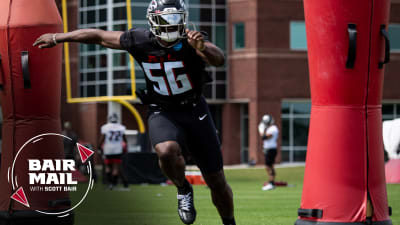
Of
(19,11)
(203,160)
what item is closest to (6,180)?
(19,11)

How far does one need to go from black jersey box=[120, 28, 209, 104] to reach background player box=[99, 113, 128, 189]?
11.6m

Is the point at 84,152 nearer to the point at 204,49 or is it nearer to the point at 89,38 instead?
the point at 89,38

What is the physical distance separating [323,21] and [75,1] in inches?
1206

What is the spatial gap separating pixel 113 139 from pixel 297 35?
21.5 metres

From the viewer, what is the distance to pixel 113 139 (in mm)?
18547

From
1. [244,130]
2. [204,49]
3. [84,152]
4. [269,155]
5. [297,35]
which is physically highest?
[204,49]

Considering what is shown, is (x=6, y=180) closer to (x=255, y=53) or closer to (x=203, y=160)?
(x=203, y=160)

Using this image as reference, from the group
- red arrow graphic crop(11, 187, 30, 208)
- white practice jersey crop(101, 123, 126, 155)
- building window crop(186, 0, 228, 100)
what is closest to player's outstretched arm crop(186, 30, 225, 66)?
red arrow graphic crop(11, 187, 30, 208)

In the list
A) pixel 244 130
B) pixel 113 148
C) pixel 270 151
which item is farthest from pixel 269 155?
pixel 244 130

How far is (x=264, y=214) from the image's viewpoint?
12.0 metres

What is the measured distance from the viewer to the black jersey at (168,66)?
6859 millimetres

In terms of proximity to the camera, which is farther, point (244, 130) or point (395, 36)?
point (244, 130)

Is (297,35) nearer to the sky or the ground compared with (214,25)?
nearer to the ground

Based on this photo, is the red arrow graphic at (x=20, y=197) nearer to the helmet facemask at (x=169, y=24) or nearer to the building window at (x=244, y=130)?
the helmet facemask at (x=169, y=24)
